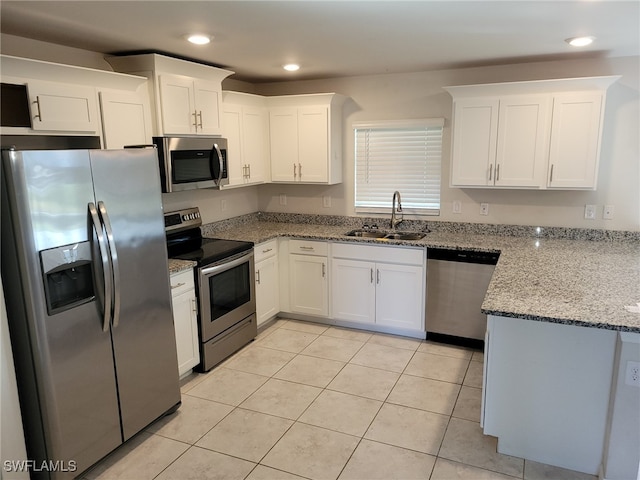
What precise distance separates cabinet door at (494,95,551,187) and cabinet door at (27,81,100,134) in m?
2.96

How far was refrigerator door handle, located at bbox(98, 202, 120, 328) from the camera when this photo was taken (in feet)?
7.50

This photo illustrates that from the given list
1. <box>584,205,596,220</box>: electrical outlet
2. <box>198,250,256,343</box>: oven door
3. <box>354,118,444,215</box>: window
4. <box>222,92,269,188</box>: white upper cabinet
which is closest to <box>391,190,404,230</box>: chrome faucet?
<box>354,118,444,215</box>: window

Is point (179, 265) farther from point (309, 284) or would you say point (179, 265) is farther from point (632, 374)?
point (632, 374)

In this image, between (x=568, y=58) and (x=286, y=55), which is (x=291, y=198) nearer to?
(x=286, y=55)

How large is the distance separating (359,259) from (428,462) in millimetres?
1942

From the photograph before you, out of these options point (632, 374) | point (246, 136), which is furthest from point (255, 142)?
point (632, 374)

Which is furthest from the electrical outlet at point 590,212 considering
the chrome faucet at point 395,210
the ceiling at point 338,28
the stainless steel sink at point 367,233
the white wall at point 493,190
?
the stainless steel sink at point 367,233

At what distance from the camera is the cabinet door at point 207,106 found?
3.50m

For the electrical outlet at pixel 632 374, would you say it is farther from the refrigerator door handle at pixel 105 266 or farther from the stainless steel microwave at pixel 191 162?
the stainless steel microwave at pixel 191 162

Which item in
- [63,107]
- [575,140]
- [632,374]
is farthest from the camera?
[575,140]

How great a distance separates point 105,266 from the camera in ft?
7.51

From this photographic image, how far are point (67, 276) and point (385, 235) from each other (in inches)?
113

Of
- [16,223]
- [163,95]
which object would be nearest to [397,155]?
[163,95]

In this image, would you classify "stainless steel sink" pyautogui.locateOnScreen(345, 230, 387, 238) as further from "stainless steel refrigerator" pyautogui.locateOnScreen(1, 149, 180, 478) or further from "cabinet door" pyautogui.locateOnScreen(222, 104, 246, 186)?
"stainless steel refrigerator" pyautogui.locateOnScreen(1, 149, 180, 478)
